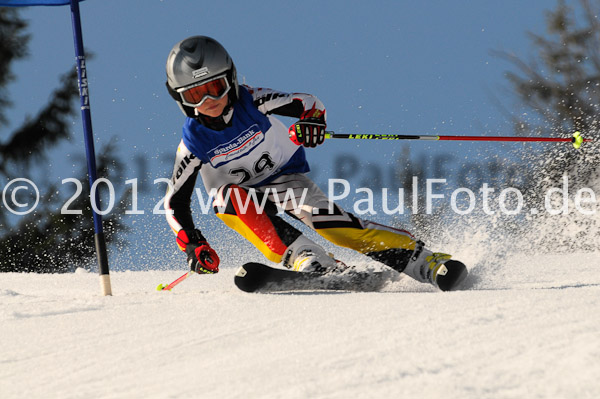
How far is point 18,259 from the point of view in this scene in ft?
37.6

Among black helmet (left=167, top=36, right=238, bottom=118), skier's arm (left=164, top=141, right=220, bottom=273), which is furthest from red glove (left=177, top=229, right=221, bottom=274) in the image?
black helmet (left=167, top=36, right=238, bottom=118)

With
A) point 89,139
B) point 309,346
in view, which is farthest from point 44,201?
point 309,346

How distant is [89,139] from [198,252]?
51.8 inches

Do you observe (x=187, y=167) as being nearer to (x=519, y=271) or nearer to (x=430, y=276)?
(x=430, y=276)

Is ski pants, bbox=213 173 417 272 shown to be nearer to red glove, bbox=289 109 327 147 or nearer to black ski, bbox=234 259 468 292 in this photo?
black ski, bbox=234 259 468 292

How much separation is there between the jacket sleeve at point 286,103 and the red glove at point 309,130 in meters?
0.03

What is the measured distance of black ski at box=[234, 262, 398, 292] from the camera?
3410 mm

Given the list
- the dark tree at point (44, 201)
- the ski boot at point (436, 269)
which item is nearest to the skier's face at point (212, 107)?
the ski boot at point (436, 269)

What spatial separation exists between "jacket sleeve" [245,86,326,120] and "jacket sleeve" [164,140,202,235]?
1.67ft

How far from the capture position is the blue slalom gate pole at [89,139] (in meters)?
4.22

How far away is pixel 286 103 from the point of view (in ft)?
12.6

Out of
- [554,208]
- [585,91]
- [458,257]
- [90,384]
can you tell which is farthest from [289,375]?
[585,91]

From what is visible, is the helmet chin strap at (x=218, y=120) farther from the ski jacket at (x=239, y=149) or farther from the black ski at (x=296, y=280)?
the black ski at (x=296, y=280)

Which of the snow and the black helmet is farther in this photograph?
the black helmet
